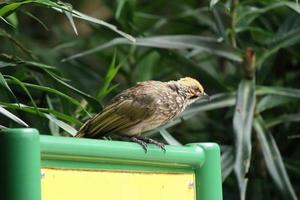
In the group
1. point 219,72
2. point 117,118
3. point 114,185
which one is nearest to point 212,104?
point 219,72

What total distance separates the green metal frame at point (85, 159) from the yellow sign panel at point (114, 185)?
0.02 meters

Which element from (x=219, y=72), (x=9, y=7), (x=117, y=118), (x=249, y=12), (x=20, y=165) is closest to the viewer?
(x=20, y=165)

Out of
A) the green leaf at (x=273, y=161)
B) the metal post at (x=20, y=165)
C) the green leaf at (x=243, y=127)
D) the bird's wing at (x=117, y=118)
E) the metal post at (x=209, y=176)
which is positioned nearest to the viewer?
the metal post at (x=20, y=165)

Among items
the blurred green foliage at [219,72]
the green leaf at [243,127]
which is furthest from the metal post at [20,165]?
the green leaf at [243,127]

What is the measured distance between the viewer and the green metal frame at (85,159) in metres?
2.43

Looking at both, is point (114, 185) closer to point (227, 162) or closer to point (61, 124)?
point (61, 124)

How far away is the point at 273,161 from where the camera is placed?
181 inches

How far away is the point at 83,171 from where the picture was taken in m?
2.65

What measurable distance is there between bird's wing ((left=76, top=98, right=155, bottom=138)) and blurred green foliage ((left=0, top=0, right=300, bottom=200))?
208mm

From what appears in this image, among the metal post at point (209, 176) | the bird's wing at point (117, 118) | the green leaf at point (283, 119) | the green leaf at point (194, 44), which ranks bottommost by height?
the metal post at point (209, 176)

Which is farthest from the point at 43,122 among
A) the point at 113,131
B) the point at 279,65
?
the point at 279,65

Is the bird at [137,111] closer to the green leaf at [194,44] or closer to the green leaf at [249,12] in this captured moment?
the green leaf at [194,44]

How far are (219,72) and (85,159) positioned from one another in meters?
3.15

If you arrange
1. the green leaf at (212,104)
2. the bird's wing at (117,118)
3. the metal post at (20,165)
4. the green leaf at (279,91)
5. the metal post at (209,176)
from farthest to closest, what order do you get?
1. the green leaf at (279,91)
2. the green leaf at (212,104)
3. the bird's wing at (117,118)
4. the metal post at (209,176)
5. the metal post at (20,165)
